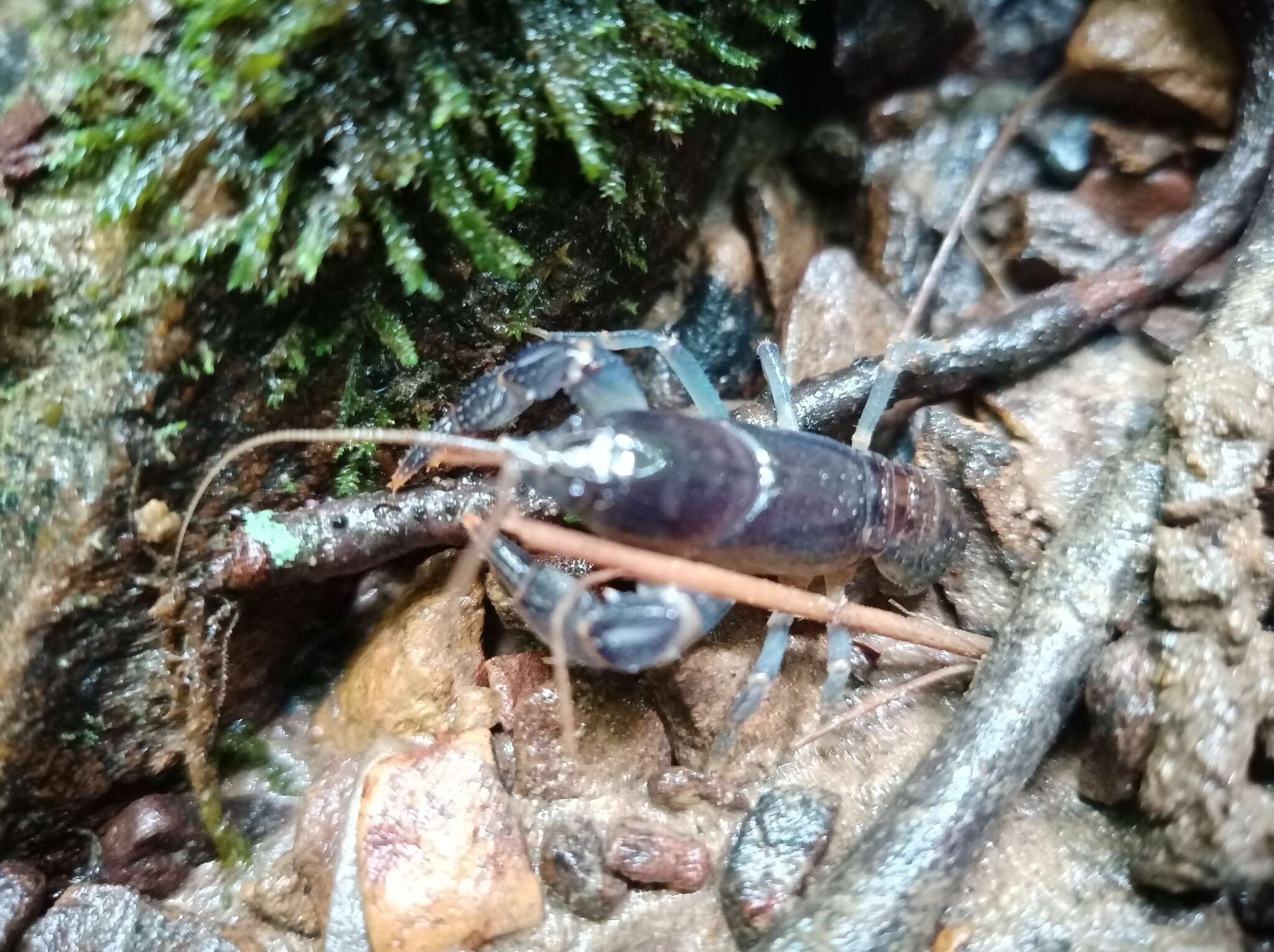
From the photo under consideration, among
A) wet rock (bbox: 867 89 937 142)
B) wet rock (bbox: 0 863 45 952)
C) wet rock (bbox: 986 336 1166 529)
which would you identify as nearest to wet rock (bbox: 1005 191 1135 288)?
wet rock (bbox: 986 336 1166 529)

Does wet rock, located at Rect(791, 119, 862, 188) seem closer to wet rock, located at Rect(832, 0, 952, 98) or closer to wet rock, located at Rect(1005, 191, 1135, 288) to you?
wet rock, located at Rect(832, 0, 952, 98)

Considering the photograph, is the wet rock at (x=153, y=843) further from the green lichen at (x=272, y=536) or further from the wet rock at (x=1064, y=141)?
the wet rock at (x=1064, y=141)

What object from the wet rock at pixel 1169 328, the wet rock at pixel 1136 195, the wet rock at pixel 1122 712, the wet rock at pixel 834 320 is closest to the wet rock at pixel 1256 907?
the wet rock at pixel 1122 712

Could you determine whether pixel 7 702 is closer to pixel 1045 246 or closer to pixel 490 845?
pixel 490 845

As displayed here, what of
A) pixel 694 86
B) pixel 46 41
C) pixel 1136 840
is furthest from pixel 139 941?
pixel 694 86

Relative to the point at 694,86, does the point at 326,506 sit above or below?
below

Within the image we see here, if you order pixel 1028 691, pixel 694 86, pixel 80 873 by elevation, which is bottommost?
pixel 1028 691

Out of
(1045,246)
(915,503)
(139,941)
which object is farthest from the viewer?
(1045,246)
